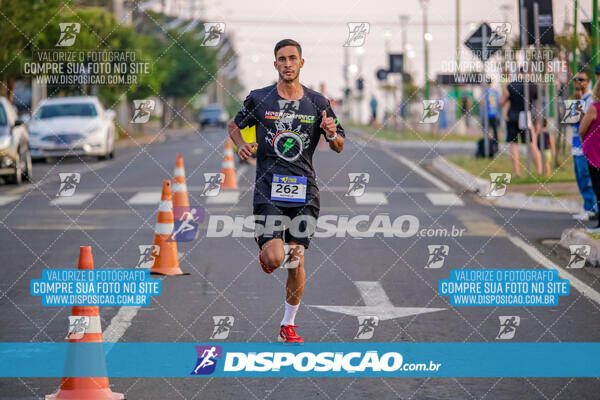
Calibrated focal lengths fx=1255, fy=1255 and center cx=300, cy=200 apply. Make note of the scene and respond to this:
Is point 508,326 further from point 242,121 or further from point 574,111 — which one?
point 574,111

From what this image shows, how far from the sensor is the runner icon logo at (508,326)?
890 centimetres

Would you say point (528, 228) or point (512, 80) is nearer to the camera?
point (528, 228)

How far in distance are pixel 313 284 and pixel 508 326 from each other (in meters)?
2.56

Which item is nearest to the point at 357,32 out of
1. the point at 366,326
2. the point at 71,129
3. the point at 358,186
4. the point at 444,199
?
the point at 366,326

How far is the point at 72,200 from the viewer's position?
20.2 meters

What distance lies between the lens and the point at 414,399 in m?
6.96

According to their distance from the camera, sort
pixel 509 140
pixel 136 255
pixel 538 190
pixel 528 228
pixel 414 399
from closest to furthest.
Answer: pixel 414 399 < pixel 136 255 < pixel 528 228 < pixel 538 190 < pixel 509 140

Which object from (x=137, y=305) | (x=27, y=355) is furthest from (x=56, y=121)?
(x=27, y=355)

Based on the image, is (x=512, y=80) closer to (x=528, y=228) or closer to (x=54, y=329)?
(x=528, y=228)

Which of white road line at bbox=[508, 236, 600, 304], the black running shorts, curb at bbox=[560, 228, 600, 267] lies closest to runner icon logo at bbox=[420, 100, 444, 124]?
white road line at bbox=[508, 236, 600, 304]

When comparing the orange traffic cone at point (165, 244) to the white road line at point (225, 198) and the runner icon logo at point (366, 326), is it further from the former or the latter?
the white road line at point (225, 198)

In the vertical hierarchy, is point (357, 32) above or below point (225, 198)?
above

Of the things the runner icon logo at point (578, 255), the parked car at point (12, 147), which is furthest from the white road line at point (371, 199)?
the parked car at point (12, 147)

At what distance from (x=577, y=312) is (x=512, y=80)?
13.5m
